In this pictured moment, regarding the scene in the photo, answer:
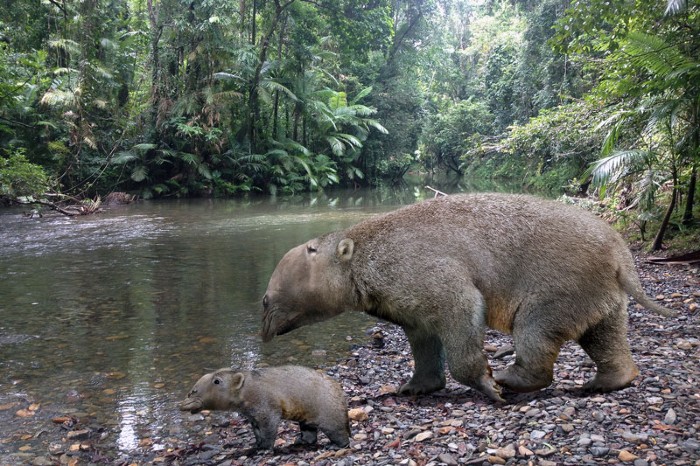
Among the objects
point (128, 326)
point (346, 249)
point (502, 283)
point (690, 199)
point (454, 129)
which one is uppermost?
point (454, 129)

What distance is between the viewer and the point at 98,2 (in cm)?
3088

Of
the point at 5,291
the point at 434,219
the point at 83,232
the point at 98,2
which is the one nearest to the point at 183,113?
the point at 98,2

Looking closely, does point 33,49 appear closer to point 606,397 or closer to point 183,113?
point 183,113

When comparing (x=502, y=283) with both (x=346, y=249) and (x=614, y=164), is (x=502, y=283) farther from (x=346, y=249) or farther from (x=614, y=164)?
(x=614, y=164)

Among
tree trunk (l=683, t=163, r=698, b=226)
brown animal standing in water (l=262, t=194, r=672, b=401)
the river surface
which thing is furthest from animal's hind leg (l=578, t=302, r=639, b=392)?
tree trunk (l=683, t=163, r=698, b=226)

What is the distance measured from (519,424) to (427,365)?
5.07ft

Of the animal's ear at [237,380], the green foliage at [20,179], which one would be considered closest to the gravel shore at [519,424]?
the animal's ear at [237,380]

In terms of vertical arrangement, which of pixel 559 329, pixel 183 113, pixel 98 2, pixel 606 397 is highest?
pixel 98 2

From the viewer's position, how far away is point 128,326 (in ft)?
32.0

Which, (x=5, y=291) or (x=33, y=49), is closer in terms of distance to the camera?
(x=5, y=291)

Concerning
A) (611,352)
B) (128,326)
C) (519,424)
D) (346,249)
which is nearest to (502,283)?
(611,352)

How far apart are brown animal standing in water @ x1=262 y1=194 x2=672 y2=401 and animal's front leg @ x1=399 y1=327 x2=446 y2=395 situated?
0.17 m

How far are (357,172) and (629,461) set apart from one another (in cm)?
4537

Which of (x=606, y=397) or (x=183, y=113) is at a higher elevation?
(x=183, y=113)
